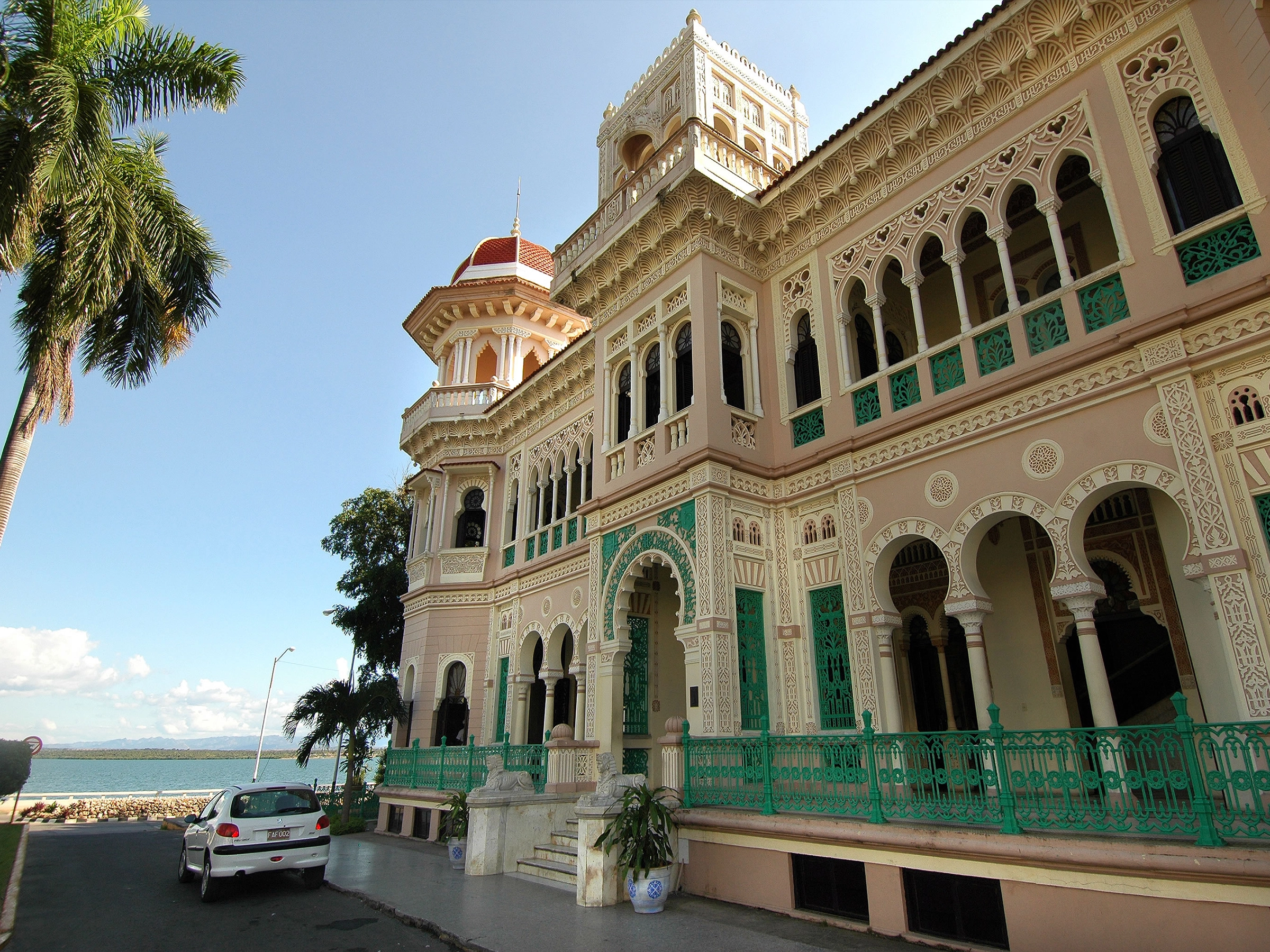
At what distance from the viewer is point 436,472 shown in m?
19.2

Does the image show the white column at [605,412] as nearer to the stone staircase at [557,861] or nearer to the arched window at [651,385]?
the arched window at [651,385]

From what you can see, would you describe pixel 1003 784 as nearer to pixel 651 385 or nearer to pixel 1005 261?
pixel 1005 261

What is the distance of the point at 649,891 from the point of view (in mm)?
7445

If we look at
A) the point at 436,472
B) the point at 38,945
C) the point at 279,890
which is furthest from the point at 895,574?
the point at 436,472

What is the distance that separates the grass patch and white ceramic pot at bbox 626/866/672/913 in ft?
25.6

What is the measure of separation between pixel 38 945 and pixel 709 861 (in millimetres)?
6851

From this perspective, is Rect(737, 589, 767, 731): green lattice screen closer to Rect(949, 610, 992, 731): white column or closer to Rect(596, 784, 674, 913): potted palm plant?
Rect(596, 784, 674, 913): potted palm plant

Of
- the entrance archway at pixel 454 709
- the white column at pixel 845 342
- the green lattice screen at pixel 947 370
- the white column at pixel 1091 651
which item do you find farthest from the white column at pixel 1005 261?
the entrance archway at pixel 454 709

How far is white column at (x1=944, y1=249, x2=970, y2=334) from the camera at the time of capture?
870 centimetres

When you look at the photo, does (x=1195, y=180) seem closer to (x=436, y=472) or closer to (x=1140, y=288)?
(x=1140, y=288)

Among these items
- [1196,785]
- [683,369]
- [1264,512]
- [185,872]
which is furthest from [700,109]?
[185,872]

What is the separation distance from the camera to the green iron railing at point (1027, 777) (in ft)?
16.2

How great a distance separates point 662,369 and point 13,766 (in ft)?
65.8

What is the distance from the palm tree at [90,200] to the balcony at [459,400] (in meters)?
6.90
